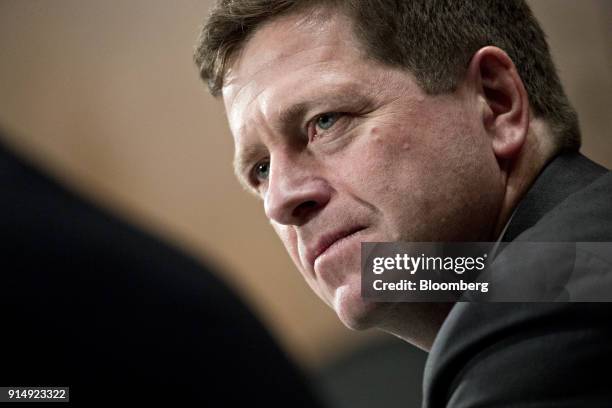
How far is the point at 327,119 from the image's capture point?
1514 millimetres

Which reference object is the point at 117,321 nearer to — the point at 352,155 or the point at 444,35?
the point at 352,155

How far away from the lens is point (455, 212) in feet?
4.76

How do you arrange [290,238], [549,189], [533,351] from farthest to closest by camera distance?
[290,238] → [549,189] → [533,351]

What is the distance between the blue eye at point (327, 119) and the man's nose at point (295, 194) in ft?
0.26

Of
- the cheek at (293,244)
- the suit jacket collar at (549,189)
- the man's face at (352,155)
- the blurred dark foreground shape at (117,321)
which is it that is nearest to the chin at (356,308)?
the man's face at (352,155)

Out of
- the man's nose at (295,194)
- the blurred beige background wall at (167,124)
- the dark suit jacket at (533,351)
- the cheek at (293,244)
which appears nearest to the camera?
the dark suit jacket at (533,351)

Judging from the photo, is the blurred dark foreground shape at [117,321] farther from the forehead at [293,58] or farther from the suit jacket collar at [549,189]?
the forehead at [293,58]

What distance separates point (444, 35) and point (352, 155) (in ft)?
0.88

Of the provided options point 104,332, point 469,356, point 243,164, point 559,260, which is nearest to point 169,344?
point 104,332

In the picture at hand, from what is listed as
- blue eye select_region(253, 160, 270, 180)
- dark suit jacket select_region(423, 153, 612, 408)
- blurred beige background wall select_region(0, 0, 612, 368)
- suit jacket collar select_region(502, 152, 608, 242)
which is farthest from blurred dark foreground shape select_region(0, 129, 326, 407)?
blurred beige background wall select_region(0, 0, 612, 368)

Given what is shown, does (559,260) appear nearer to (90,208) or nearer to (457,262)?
(457,262)

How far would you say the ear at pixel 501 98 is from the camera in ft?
4.86

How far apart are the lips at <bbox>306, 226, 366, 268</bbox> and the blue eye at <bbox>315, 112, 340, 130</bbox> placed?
0.19 meters

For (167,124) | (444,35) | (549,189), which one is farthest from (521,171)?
(167,124)
